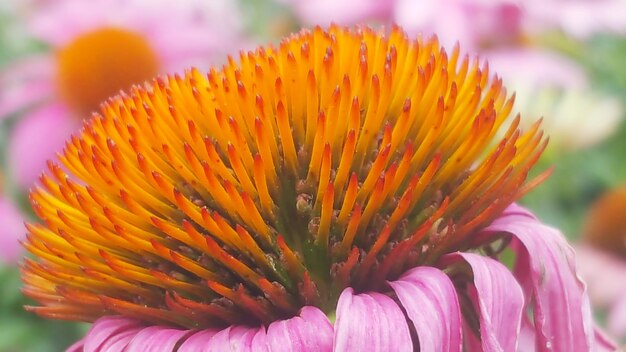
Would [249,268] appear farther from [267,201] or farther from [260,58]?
[260,58]

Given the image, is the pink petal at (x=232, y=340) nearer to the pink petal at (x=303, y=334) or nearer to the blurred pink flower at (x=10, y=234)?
the pink petal at (x=303, y=334)

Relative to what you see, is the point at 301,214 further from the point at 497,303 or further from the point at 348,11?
the point at 348,11

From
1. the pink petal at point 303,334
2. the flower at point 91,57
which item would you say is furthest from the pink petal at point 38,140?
the pink petal at point 303,334

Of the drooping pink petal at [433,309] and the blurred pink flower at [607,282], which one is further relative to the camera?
the blurred pink flower at [607,282]

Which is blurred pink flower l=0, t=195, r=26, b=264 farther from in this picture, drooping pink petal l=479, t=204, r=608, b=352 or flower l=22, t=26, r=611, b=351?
drooping pink petal l=479, t=204, r=608, b=352

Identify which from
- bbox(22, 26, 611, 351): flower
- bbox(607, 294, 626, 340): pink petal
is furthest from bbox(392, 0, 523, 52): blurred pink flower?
bbox(22, 26, 611, 351): flower

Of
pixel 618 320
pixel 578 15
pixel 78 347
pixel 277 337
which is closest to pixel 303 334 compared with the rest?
pixel 277 337

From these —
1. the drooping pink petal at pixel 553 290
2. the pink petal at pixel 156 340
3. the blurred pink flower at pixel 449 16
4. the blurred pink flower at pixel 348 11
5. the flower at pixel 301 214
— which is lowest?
the drooping pink petal at pixel 553 290
